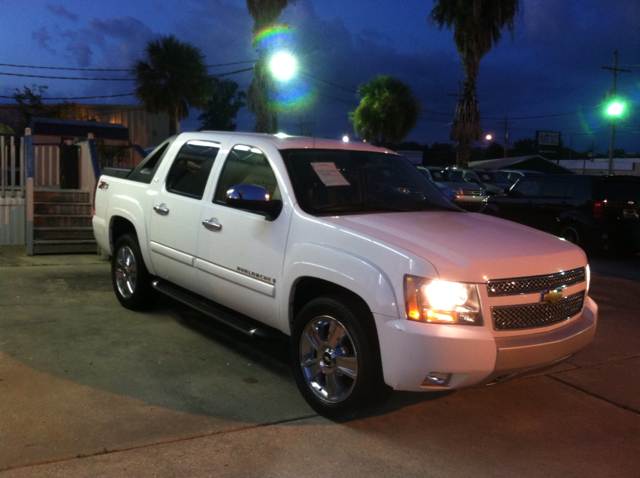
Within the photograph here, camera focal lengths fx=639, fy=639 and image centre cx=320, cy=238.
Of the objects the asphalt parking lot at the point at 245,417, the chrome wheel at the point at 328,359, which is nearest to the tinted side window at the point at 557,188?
the asphalt parking lot at the point at 245,417

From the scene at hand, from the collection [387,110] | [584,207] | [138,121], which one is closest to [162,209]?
[584,207]

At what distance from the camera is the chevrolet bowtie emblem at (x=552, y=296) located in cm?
377

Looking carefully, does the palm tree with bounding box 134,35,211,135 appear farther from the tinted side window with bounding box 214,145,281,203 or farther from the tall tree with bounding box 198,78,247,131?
the tall tree with bounding box 198,78,247,131

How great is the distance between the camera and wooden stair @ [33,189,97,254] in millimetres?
9961

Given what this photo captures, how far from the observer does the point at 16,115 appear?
53.9 m

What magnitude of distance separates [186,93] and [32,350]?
92.4 feet

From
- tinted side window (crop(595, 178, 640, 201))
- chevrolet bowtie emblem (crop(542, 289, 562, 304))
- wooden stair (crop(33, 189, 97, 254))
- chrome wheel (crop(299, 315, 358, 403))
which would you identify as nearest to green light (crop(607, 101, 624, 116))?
tinted side window (crop(595, 178, 640, 201))

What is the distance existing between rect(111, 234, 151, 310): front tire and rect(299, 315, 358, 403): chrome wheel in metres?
2.62

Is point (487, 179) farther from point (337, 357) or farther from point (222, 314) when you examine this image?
point (337, 357)

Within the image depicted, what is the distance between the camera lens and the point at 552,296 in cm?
379

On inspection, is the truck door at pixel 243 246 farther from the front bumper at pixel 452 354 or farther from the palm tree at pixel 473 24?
the palm tree at pixel 473 24

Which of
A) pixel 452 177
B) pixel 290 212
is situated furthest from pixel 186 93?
pixel 290 212

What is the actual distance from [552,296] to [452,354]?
0.81 m

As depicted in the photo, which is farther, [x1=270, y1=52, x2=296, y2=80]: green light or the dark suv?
[x1=270, y1=52, x2=296, y2=80]: green light
